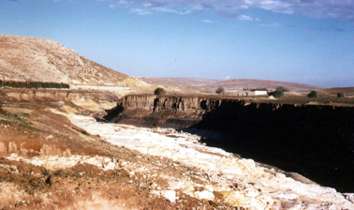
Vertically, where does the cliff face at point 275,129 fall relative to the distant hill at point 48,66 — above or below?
below

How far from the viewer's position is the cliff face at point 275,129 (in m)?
48.0

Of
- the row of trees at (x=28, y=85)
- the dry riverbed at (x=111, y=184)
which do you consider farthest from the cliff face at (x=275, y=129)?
Answer: the row of trees at (x=28, y=85)

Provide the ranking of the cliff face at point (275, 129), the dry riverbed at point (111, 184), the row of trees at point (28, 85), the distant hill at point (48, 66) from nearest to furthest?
the dry riverbed at point (111, 184)
the cliff face at point (275, 129)
the row of trees at point (28, 85)
the distant hill at point (48, 66)

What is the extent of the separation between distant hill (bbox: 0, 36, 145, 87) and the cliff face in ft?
119

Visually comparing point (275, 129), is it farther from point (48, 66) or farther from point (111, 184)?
point (48, 66)

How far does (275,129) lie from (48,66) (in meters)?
82.9

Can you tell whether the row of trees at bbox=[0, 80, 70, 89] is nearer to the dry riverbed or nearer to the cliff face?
the cliff face

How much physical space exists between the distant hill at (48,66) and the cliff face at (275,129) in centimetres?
3627

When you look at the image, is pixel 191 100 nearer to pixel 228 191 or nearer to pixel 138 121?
pixel 138 121

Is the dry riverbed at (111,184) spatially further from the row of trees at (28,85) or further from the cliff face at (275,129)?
the row of trees at (28,85)

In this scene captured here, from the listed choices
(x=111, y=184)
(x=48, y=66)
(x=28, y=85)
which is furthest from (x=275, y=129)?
(x=48, y=66)

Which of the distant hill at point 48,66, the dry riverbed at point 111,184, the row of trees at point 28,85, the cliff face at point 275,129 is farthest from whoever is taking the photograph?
the distant hill at point 48,66

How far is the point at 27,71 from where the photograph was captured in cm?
11788

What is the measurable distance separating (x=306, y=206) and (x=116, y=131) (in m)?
32.5
